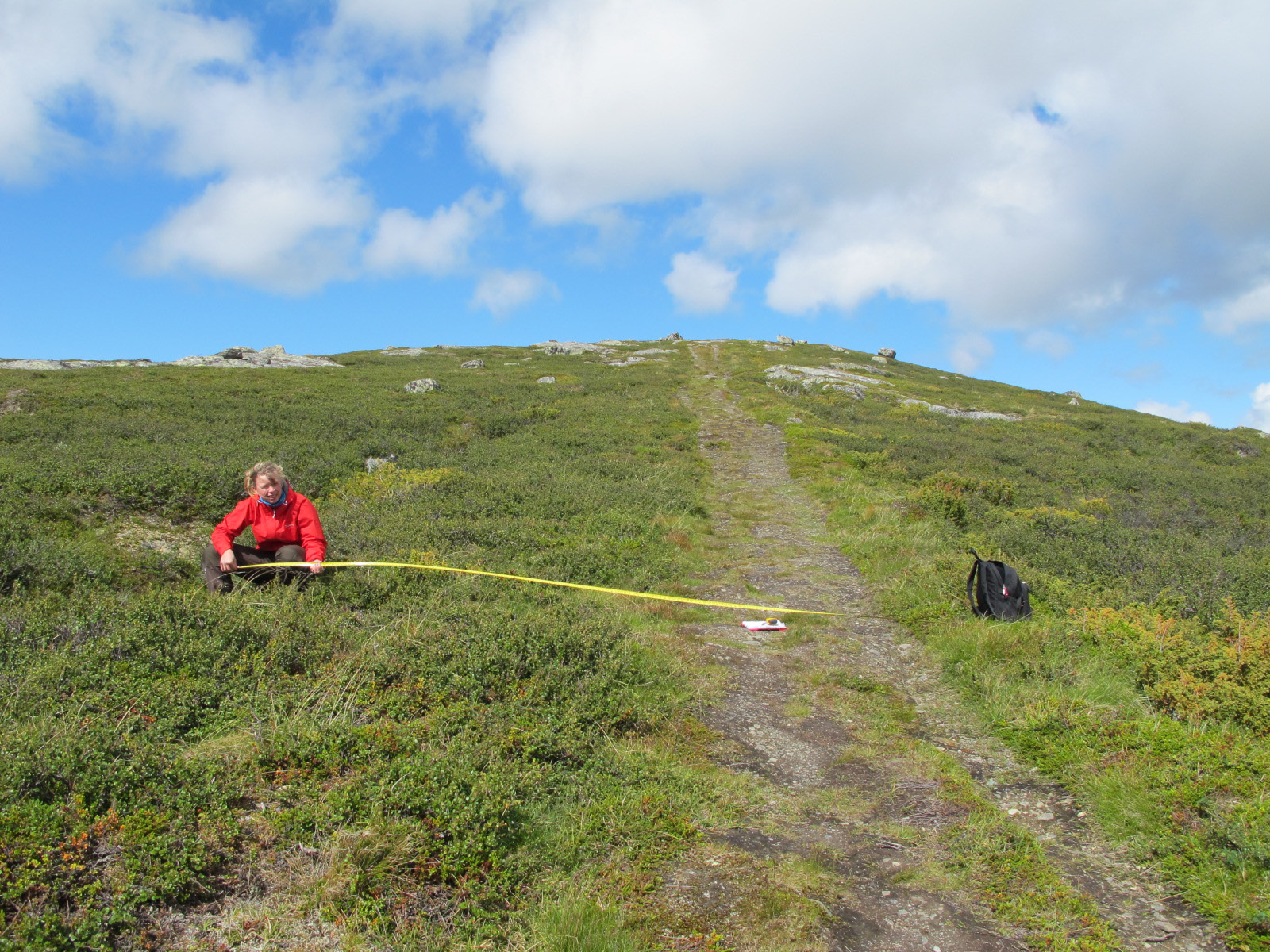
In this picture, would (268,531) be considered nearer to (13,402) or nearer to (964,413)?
(13,402)

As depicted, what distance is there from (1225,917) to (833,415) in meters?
29.4

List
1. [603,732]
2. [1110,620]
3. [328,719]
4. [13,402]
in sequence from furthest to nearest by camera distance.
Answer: [13,402] → [1110,620] → [603,732] → [328,719]

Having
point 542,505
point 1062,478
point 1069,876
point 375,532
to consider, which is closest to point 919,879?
point 1069,876

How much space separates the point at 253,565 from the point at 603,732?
4.70 meters

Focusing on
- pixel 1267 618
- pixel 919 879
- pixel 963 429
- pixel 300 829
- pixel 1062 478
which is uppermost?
pixel 963 429

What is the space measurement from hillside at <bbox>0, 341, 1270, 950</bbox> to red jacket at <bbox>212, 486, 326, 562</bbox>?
1.53 feet

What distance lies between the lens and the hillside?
11.8 feet

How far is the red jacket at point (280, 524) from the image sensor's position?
784 cm

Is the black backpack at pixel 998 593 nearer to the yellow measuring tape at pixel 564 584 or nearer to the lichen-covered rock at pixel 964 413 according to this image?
the yellow measuring tape at pixel 564 584

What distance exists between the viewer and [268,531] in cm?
799

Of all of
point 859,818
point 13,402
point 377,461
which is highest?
point 13,402

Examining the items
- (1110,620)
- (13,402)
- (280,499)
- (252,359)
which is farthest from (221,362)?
(1110,620)

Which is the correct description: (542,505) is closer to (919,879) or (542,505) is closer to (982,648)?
(982,648)

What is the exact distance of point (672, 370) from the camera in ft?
166
